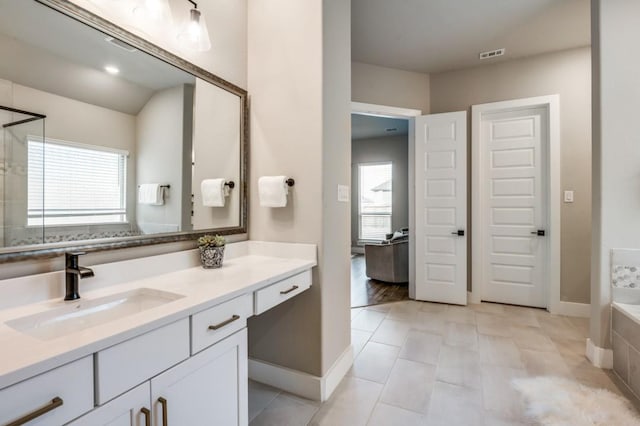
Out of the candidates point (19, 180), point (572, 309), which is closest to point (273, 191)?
point (19, 180)

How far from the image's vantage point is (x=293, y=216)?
1.89 metres

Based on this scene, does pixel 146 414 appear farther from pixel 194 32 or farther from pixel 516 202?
pixel 516 202

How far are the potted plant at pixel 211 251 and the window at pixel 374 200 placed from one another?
19.8ft

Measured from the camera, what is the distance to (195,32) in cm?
157

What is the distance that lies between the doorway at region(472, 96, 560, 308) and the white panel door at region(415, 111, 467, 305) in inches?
8.6

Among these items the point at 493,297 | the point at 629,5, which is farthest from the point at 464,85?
the point at 493,297

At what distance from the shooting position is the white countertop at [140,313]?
2.16ft

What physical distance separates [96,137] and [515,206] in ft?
12.7

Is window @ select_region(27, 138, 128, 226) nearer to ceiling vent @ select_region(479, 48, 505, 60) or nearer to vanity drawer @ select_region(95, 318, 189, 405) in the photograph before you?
vanity drawer @ select_region(95, 318, 189, 405)

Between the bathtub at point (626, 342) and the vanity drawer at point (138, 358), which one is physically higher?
the vanity drawer at point (138, 358)

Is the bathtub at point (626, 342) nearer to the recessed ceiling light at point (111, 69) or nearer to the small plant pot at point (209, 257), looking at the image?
the small plant pot at point (209, 257)

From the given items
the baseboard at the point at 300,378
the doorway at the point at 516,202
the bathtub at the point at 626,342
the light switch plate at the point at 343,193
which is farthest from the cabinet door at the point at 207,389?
the doorway at the point at 516,202

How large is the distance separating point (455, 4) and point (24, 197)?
3189 mm

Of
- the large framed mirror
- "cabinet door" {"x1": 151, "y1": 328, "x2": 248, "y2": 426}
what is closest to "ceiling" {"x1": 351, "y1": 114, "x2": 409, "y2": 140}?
the large framed mirror
